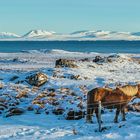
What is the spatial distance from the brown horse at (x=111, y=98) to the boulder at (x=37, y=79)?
11278 millimetres

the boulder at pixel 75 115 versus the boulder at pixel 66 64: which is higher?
the boulder at pixel 66 64

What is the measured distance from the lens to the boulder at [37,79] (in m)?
29.6

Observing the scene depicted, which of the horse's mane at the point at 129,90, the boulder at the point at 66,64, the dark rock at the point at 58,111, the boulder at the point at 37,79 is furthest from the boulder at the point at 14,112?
the boulder at the point at 66,64

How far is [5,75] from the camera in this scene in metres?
33.6

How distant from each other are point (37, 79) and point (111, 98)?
1188 cm

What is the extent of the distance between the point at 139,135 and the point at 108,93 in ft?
8.33

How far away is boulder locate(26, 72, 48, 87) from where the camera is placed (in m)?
29.6

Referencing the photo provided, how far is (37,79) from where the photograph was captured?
29.9 metres

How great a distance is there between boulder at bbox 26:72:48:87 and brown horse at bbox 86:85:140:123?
11.3m

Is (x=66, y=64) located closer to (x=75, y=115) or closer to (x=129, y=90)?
(x=75, y=115)

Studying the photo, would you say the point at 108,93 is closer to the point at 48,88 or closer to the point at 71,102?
the point at 71,102

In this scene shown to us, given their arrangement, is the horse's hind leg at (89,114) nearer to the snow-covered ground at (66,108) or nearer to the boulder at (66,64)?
the snow-covered ground at (66,108)

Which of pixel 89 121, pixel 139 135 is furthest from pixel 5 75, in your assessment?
pixel 139 135

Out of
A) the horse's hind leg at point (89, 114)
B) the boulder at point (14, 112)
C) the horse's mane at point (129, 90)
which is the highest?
the horse's mane at point (129, 90)
